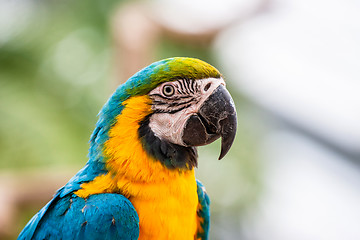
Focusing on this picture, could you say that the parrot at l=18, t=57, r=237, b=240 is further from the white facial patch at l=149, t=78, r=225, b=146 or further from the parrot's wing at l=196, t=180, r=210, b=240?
the parrot's wing at l=196, t=180, r=210, b=240

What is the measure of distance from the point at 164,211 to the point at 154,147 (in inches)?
10.1

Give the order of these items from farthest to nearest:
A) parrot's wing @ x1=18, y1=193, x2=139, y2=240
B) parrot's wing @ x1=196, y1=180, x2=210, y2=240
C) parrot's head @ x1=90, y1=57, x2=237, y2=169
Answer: parrot's wing @ x1=196, y1=180, x2=210, y2=240 < parrot's head @ x1=90, y1=57, x2=237, y2=169 < parrot's wing @ x1=18, y1=193, x2=139, y2=240

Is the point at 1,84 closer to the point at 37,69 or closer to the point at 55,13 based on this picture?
the point at 37,69

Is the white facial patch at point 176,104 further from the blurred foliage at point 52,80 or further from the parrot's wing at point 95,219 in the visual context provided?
the blurred foliage at point 52,80

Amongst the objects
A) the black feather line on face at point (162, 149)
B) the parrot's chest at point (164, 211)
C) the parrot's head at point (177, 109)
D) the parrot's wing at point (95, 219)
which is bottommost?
the parrot's wing at point (95, 219)

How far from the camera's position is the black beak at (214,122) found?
1543mm

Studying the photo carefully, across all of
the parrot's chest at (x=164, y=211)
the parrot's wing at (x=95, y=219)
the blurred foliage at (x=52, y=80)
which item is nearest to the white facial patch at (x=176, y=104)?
the parrot's chest at (x=164, y=211)

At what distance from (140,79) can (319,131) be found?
12.2 feet

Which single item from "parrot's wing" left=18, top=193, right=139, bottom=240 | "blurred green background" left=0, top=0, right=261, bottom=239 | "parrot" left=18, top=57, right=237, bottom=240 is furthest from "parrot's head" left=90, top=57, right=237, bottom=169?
"blurred green background" left=0, top=0, right=261, bottom=239

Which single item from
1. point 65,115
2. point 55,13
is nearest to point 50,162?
point 65,115

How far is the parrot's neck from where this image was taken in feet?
5.05

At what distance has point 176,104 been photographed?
5.23 feet

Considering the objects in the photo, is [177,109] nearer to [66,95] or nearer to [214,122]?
[214,122]

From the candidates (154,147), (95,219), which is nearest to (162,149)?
(154,147)
